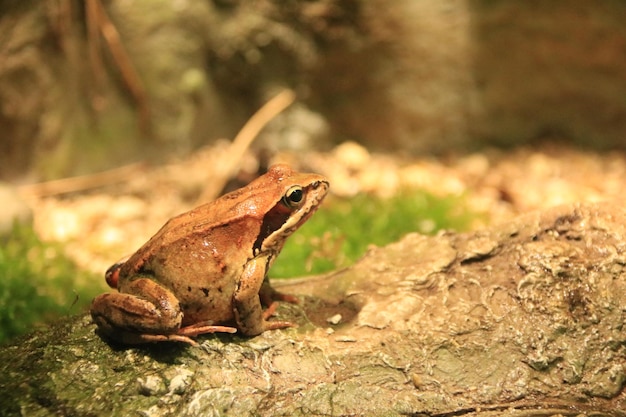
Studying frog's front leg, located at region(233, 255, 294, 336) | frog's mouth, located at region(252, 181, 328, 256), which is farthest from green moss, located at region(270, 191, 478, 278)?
frog's front leg, located at region(233, 255, 294, 336)

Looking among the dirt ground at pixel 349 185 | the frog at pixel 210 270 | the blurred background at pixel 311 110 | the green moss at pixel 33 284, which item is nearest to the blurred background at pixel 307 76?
the blurred background at pixel 311 110

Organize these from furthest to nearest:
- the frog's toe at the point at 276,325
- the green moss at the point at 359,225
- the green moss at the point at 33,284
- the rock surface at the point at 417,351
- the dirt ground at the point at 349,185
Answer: the dirt ground at the point at 349,185
the green moss at the point at 359,225
the green moss at the point at 33,284
the frog's toe at the point at 276,325
the rock surface at the point at 417,351

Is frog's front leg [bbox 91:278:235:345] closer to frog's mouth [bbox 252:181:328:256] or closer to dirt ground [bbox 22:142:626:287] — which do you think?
frog's mouth [bbox 252:181:328:256]

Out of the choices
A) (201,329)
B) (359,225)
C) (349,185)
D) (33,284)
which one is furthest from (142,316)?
(349,185)

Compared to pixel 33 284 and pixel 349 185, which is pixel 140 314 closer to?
pixel 33 284

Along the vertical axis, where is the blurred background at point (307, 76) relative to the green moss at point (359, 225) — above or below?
above

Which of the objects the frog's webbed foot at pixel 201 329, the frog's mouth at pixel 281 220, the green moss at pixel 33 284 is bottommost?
the green moss at pixel 33 284

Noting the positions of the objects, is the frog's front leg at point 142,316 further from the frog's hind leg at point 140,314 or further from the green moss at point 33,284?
the green moss at point 33,284
